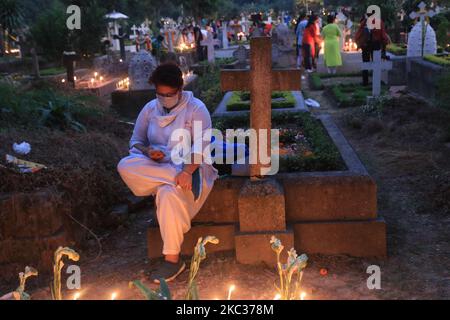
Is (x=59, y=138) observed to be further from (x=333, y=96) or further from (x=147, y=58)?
(x=333, y=96)

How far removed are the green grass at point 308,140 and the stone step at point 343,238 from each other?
20.4 inches

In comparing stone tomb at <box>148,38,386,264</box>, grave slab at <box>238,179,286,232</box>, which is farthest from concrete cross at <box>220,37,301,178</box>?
grave slab at <box>238,179,286,232</box>

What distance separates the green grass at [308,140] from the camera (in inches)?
189

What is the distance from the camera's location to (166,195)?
4117 millimetres

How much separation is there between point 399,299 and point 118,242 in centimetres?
245

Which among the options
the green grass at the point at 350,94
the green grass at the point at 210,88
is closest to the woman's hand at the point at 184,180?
the green grass at the point at 210,88

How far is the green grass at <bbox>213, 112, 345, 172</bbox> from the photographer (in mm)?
4809

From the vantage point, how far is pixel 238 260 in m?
4.34

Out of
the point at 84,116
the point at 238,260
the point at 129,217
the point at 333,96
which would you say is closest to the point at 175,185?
the point at 238,260

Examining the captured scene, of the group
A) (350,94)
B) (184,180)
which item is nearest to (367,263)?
(184,180)

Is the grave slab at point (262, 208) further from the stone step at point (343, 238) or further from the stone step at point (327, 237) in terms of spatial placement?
the stone step at point (343, 238)

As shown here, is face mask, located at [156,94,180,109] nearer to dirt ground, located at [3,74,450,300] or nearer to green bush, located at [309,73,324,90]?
dirt ground, located at [3,74,450,300]

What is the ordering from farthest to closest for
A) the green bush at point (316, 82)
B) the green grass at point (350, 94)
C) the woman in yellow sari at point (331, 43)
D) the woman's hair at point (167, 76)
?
the woman in yellow sari at point (331, 43)
the green bush at point (316, 82)
the green grass at point (350, 94)
the woman's hair at point (167, 76)

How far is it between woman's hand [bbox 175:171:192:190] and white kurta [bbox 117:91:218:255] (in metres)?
0.04
